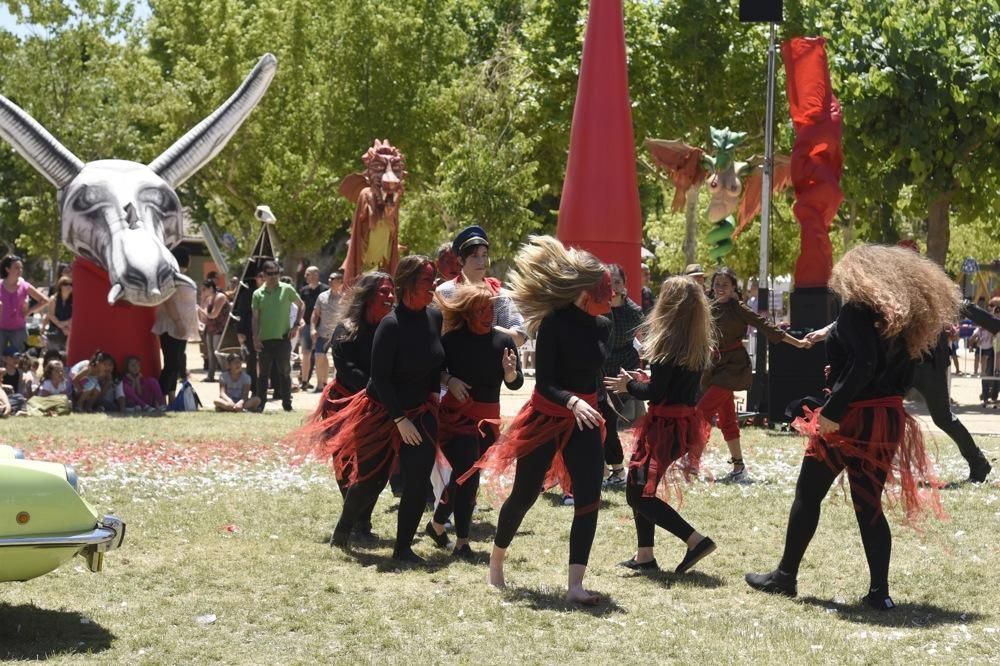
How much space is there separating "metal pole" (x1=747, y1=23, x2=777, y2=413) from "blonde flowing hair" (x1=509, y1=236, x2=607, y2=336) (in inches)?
306

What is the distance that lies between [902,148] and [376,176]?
8.49 meters

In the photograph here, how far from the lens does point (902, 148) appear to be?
1902 cm

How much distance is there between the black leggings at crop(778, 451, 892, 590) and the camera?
6645mm

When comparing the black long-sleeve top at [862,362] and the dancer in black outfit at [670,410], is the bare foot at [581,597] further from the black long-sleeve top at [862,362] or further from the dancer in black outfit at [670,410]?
the black long-sleeve top at [862,362]

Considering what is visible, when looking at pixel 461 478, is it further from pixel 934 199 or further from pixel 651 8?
pixel 651 8

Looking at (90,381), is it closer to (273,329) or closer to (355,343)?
(273,329)

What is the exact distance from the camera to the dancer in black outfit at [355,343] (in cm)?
802

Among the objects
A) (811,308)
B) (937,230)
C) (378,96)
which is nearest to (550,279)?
(811,308)

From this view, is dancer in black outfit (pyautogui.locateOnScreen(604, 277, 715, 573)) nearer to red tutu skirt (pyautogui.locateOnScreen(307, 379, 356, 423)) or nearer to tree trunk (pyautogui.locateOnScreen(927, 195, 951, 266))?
red tutu skirt (pyautogui.locateOnScreen(307, 379, 356, 423))

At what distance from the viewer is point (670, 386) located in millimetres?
7422

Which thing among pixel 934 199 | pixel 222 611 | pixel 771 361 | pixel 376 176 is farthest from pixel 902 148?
pixel 222 611

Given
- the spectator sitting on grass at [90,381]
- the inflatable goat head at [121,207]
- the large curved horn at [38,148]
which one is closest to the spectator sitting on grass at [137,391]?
the spectator sitting on grass at [90,381]

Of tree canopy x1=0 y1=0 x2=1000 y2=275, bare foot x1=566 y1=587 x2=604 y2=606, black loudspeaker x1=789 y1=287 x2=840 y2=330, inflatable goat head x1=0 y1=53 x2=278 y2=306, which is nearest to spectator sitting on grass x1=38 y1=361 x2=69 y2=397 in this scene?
inflatable goat head x1=0 y1=53 x2=278 y2=306

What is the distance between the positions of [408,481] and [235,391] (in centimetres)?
905
